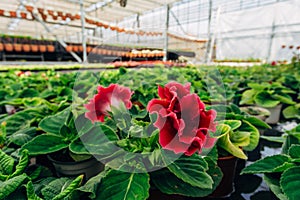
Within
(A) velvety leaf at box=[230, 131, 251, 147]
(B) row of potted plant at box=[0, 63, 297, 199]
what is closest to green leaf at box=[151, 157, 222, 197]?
(B) row of potted plant at box=[0, 63, 297, 199]

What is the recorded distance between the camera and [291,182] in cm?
38

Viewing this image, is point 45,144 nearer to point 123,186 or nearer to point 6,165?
point 6,165

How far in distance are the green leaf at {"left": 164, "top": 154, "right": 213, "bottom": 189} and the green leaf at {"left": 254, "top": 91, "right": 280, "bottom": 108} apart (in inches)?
38.6

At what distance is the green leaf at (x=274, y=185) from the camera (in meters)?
0.40

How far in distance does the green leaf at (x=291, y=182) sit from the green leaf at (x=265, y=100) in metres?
0.92

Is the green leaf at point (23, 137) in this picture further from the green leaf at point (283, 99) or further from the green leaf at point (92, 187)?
the green leaf at point (283, 99)

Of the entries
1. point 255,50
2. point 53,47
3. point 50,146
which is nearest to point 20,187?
point 50,146

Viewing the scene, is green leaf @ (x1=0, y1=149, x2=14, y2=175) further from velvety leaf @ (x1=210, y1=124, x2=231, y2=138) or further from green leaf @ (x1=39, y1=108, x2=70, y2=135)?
velvety leaf @ (x1=210, y1=124, x2=231, y2=138)

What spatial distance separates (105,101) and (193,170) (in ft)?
0.84

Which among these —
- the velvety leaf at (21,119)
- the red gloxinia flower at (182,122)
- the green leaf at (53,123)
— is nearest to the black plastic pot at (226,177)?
the red gloxinia flower at (182,122)

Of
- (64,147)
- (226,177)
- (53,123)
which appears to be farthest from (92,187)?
(226,177)

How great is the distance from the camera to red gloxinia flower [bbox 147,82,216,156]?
0.36 meters

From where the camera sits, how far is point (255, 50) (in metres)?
11.8

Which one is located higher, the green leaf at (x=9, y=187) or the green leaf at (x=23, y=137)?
the green leaf at (x=9, y=187)
